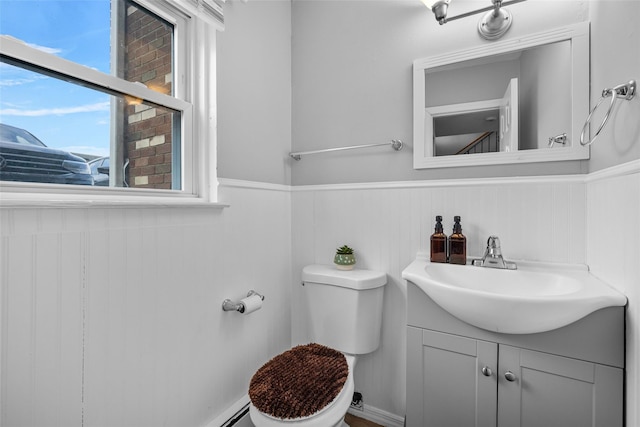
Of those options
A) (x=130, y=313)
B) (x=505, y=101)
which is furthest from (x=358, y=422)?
(x=505, y=101)

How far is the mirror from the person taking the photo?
3.86 ft

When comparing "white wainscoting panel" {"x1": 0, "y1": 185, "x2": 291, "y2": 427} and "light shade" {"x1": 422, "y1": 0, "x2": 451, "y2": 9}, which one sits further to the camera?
"light shade" {"x1": 422, "y1": 0, "x2": 451, "y2": 9}

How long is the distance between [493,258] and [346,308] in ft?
2.14

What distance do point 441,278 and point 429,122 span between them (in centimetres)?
Answer: 70

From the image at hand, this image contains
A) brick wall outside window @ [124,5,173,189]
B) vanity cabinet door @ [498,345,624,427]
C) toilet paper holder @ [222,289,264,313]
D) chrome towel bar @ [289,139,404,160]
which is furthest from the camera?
chrome towel bar @ [289,139,404,160]

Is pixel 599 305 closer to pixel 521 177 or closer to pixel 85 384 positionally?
pixel 521 177

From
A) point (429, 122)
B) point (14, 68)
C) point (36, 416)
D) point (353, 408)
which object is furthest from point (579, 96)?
point (36, 416)

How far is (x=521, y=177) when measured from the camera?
49.1 inches

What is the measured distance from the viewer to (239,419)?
1.35 meters

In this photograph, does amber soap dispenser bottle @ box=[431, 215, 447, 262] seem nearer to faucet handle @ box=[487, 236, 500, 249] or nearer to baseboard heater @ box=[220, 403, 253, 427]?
faucet handle @ box=[487, 236, 500, 249]

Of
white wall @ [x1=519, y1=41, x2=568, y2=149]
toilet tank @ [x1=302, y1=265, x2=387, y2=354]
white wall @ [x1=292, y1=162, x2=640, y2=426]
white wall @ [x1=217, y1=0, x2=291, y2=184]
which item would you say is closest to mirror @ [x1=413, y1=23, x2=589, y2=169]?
white wall @ [x1=519, y1=41, x2=568, y2=149]

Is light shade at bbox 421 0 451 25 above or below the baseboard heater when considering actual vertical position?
above

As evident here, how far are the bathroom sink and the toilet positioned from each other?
1.10 feet

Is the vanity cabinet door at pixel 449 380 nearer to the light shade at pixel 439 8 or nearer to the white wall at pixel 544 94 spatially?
the white wall at pixel 544 94
